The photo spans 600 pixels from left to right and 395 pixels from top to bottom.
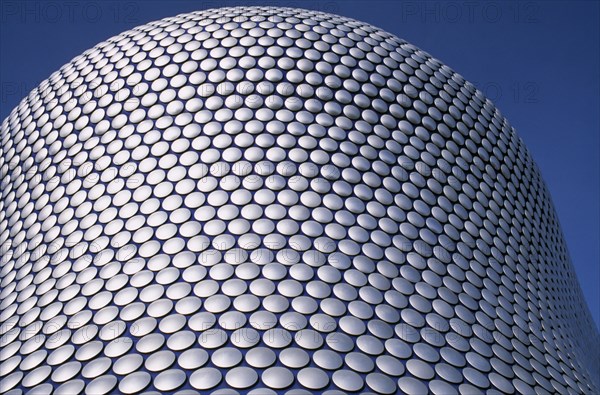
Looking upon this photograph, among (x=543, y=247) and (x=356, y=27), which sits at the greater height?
(x=356, y=27)

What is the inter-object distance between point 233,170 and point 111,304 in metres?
3.87

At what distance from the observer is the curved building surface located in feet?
34.0

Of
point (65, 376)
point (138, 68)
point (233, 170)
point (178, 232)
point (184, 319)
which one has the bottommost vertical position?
point (65, 376)

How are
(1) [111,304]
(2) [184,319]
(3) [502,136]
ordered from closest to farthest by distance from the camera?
1. (2) [184,319]
2. (1) [111,304]
3. (3) [502,136]

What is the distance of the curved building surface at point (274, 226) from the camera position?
1038 cm

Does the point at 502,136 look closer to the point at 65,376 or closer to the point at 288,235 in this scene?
the point at 288,235

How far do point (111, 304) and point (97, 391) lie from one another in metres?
2.32

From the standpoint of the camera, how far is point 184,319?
35.2ft

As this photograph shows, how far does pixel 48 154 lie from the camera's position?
15930mm

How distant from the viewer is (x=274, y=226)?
1266cm

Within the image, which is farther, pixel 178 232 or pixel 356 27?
pixel 356 27

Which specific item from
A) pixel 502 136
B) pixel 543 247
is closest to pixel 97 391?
pixel 543 247

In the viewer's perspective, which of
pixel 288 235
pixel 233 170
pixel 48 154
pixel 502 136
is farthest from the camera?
pixel 502 136

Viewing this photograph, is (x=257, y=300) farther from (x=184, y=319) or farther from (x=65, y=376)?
(x=65, y=376)
